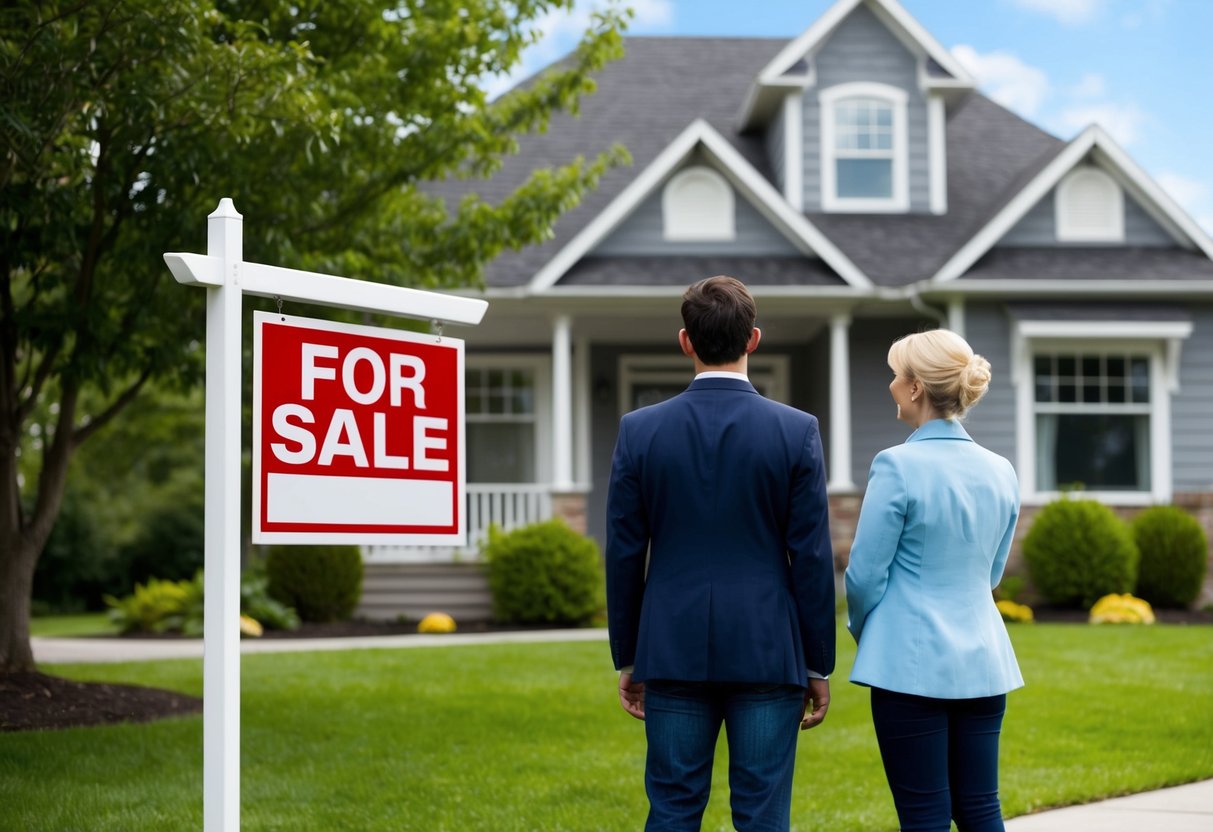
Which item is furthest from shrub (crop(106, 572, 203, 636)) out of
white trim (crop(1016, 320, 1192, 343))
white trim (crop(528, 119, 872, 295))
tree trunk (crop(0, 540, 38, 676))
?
white trim (crop(1016, 320, 1192, 343))

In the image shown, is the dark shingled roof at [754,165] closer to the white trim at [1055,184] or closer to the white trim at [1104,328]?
the white trim at [1055,184]

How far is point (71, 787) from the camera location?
5.52 meters

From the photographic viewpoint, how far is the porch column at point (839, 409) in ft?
46.0

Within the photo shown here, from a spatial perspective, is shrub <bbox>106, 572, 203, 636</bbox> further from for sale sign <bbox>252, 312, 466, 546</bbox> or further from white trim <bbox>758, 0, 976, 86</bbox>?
for sale sign <bbox>252, 312, 466, 546</bbox>

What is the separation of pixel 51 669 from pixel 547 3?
5848mm

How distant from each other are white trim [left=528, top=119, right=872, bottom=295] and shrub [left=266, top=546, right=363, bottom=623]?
3325 millimetres

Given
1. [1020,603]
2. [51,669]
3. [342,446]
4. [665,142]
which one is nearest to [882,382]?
[1020,603]

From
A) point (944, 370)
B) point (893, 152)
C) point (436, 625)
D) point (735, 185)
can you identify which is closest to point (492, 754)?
point (944, 370)

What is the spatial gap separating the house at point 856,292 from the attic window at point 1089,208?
2 cm

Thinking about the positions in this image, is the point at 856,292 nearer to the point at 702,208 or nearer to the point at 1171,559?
the point at 702,208

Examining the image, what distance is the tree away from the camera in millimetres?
6137

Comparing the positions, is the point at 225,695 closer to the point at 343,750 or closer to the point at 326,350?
the point at 326,350

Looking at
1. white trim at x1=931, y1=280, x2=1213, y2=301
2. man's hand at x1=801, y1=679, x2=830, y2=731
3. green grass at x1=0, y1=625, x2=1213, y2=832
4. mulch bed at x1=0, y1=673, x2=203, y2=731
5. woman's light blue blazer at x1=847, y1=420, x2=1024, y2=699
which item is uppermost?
white trim at x1=931, y1=280, x2=1213, y2=301

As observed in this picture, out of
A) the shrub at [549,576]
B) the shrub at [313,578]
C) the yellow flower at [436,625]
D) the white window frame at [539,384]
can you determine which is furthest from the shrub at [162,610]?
the white window frame at [539,384]
